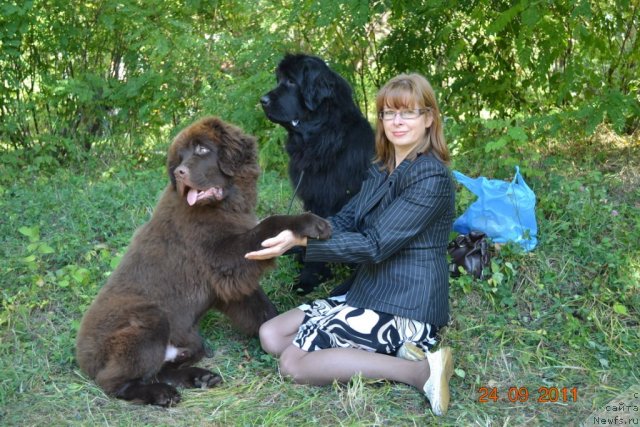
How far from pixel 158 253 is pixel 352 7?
2577 millimetres

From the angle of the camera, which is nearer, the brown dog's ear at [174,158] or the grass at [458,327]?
the grass at [458,327]

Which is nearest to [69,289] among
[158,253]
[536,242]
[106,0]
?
[158,253]

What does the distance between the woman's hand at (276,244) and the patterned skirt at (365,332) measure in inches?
18.2

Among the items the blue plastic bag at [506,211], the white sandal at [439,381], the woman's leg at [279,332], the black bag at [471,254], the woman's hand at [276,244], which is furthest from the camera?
the blue plastic bag at [506,211]

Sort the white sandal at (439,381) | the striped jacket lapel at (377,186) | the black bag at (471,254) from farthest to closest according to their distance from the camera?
the black bag at (471,254), the striped jacket lapel at (377,186), the white sandal at (439,381)

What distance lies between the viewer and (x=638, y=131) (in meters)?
5.59

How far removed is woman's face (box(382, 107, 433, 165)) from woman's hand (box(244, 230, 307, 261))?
0.70m

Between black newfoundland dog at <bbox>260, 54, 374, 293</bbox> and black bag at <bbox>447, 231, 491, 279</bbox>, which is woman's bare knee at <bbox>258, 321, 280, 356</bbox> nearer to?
black newfoundland dog at <bbox>260, 54, 374, 293</bbox>

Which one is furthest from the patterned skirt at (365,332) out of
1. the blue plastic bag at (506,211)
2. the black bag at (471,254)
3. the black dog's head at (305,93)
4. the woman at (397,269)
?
the black dog's head at (305,93)

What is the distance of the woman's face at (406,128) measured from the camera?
10.1 ft

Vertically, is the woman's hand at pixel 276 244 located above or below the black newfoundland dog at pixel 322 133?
below

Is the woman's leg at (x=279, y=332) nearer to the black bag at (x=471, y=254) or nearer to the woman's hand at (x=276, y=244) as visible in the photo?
the woman's hand at (x=276, y=244)

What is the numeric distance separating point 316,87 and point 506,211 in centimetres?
146

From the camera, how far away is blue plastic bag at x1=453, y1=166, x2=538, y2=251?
13.0 feet
